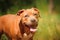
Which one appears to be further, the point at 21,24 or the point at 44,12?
the point at 44,12

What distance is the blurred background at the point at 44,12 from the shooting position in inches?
92.0

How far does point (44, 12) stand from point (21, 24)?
68 centimetres

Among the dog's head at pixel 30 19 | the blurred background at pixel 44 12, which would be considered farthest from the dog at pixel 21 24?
the blurred background at pixel 44 12

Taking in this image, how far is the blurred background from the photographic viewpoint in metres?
2.34

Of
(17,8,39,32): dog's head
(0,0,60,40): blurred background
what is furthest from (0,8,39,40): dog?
(0,0,60,40): blurred background

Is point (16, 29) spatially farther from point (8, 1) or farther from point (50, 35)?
point (8, 1)

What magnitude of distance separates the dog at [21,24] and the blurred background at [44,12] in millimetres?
303

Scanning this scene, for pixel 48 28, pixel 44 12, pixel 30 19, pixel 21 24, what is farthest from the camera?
pixel 44 12

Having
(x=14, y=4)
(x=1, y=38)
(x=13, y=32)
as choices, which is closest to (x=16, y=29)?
(x=13, y=32)

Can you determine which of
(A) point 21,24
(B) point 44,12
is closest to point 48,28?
(B) point 44,12

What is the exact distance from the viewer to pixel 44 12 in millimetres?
2477

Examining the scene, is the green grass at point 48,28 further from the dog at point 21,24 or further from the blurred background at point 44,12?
the dog at point 21,24

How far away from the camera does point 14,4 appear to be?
101 inches

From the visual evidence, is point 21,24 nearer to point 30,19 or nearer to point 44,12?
point 30,19
